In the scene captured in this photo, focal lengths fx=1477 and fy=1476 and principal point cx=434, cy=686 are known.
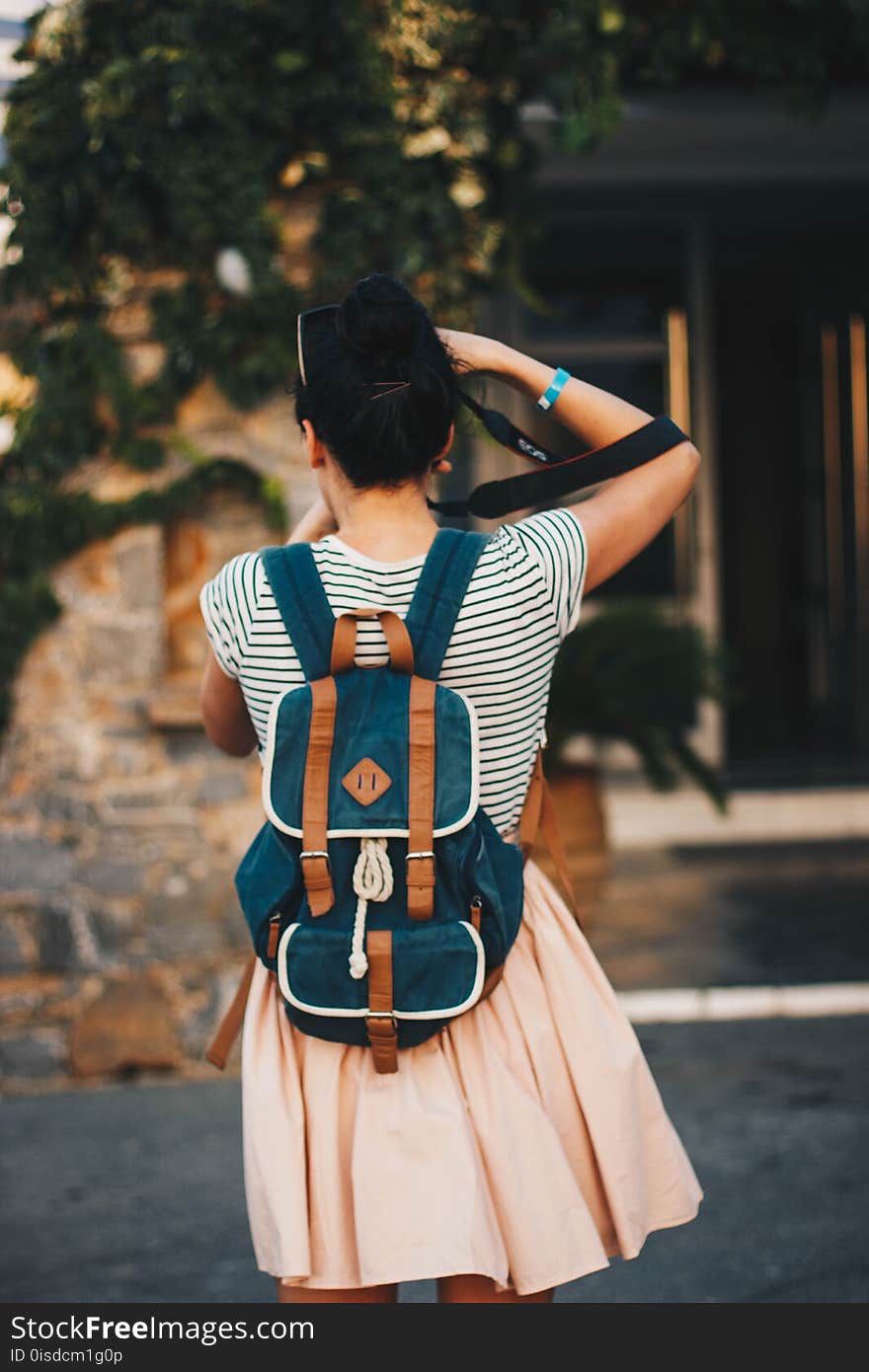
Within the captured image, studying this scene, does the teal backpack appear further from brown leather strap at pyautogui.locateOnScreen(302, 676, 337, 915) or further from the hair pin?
the hair pin

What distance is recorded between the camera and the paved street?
319cm

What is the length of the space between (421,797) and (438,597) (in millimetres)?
234

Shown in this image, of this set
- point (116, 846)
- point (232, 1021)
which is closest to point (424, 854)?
point (232, 1021)

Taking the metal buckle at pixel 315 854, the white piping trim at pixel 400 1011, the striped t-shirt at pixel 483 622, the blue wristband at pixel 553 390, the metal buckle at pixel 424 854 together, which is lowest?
the white piping trim at pixel 400 1011

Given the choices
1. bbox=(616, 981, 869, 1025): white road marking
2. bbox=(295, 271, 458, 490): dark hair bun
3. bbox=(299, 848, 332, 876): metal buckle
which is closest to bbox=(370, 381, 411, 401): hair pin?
bbox=(295, 271, 458, 490): dark hair bun

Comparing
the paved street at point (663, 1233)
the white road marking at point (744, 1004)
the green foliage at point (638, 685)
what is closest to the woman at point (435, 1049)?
the paved street at point (663, 1233)

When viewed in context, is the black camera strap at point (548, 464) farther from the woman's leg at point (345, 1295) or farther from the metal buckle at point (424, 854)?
the woman's leg at point (345, 1295)

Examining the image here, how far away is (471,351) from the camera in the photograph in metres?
1.95

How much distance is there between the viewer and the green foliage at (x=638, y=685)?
220 inches

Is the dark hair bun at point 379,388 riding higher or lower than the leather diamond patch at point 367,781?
higher

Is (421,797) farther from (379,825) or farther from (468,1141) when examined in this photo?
(468,1141)

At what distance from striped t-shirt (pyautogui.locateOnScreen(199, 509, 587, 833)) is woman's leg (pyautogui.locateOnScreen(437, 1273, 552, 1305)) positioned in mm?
558

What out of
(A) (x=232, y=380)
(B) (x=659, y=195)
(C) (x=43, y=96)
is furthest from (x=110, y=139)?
(B) (x=659, y=195)

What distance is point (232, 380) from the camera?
460 centimetres
